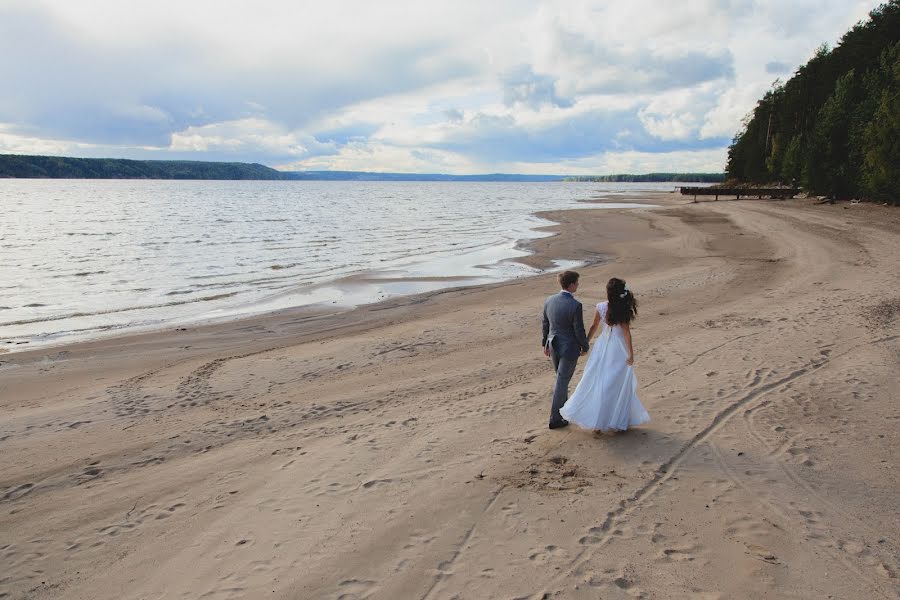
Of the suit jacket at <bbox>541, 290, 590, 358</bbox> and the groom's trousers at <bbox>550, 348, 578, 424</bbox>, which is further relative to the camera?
the groom's trousers at <bbox>550, 348, 578, 424</bbox>

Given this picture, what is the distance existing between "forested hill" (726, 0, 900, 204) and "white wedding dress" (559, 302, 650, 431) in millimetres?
38011

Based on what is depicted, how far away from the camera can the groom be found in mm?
6418

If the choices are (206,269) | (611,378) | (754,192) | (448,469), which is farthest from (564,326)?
(754,192)

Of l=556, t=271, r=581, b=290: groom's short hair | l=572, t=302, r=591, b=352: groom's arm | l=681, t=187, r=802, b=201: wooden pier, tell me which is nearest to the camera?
l=556, t=271, r=581, b=290: groom's short hair

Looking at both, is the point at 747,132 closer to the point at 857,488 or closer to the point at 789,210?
the point at 789,210

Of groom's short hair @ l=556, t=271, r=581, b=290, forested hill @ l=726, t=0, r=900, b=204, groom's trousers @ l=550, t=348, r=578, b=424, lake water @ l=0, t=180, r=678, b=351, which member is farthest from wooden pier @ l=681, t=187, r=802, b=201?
groom's short hair @ l=556, t=271, r=581, b=290

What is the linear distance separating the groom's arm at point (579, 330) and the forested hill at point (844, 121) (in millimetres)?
38199

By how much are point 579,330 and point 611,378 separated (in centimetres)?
69

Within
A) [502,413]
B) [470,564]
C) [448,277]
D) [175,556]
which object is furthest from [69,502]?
[448,277]

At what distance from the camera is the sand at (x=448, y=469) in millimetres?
4422

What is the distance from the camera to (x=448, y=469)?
6.05 metres

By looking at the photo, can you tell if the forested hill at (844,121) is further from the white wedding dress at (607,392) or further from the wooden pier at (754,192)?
the white wedding dress at (607,392)

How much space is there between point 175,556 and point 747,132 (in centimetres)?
10430

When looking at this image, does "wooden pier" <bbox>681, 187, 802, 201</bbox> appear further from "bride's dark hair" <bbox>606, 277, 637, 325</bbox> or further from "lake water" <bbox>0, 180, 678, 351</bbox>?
"bride's dark hair" <bbox>606, 277, 637, 325</bbox>
